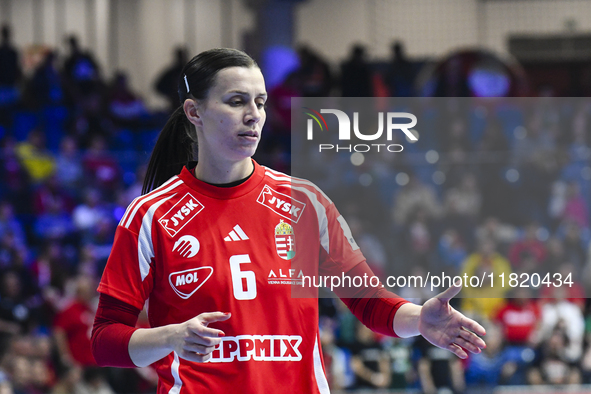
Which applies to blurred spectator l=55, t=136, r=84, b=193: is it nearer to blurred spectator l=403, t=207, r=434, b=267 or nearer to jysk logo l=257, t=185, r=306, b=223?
blurred spectator l=403, t=207, r=434, b=267

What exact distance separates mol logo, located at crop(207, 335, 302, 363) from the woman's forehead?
73cm

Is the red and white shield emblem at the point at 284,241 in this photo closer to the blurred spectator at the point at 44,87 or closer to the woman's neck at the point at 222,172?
the woman's neck at the point at 222,172

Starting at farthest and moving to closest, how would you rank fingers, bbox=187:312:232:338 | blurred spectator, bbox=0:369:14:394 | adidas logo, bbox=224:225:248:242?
blurred spectator, bbox=0:369:14:394 < adidas logo, bbox=224:225:248:242 < fingers, bbox=187:312:232:338

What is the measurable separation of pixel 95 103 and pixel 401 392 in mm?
6413

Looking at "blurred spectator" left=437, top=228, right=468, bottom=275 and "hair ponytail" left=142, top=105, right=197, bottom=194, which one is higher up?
"hair ponytail" left=142, top=105, right=197, bottom=194

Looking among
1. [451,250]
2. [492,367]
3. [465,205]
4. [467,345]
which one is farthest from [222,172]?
[492,367]

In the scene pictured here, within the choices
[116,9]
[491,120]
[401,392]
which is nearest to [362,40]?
[116,9]

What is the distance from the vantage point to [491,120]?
453cm

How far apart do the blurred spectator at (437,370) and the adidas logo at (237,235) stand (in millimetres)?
5138

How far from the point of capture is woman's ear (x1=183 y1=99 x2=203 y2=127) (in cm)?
224

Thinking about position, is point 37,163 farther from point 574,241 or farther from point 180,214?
point 180,214

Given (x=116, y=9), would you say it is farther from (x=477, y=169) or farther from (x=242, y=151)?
(x=242, y=151)

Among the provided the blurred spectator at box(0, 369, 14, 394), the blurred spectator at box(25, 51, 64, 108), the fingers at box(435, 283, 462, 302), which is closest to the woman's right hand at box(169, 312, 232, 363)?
the fingers at box(435, 283, 462, 302)

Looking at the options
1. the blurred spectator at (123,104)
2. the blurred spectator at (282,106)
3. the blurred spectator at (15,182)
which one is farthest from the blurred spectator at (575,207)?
the blurred spectator at (123,104)
